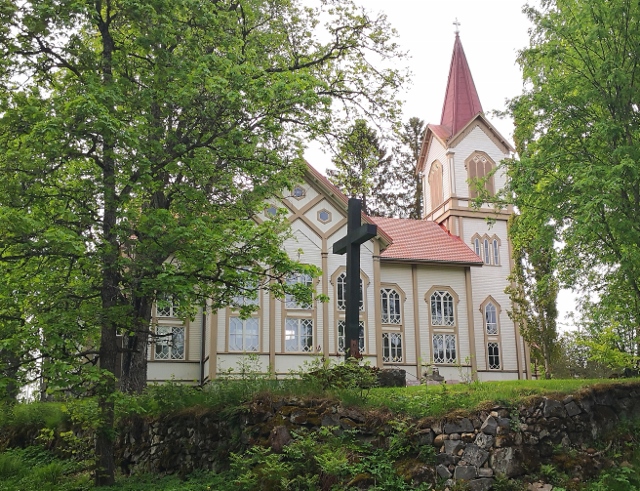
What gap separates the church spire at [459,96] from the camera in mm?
33656

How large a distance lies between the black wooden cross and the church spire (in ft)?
68.3

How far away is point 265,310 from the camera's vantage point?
23.7 meters

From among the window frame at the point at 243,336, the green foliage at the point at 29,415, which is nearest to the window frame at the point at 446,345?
the window frame at the point at 243,336

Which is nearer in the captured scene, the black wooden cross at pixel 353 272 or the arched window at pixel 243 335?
the black wooden cross at pixel 353 272

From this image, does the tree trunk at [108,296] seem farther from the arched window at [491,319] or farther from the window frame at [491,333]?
the arched window at [491,319]

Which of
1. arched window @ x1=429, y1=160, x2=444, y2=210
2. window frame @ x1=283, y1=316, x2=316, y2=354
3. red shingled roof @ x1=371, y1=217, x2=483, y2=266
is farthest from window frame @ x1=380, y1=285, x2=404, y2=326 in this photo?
arched window @ x1=429, y1=160, x2=444, y2=210

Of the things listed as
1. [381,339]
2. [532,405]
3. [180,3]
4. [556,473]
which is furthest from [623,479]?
[381,339]

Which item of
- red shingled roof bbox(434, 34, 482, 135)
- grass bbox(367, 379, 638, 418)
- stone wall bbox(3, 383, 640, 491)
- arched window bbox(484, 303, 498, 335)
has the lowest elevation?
stone wall bbox(3, 383, 640, 491)

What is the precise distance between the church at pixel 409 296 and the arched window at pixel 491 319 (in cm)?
4

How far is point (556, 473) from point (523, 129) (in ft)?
25.0

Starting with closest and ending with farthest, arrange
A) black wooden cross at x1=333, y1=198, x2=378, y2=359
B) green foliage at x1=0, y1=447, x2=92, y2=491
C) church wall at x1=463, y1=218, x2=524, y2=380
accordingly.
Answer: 1. green foliage at x1=0, y1=447, x2=92, y2=491
2. black wooden cross at x1=333, y1=198, x2=378, y2=359
3. church wall at x1=463, y1=218, x2=524, y2=380

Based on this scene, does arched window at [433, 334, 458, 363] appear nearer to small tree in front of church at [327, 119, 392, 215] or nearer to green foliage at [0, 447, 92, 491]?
small tree in front of church at [327, 119, 392, 215]

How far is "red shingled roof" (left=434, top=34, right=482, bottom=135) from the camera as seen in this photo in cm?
3366

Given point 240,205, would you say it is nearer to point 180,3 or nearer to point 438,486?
point 180,3
